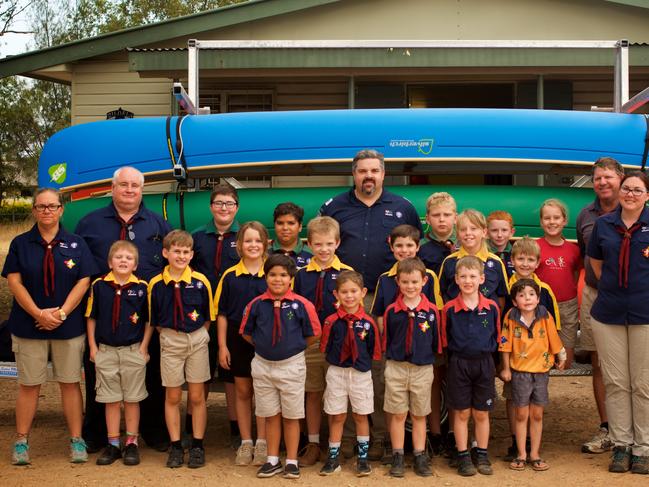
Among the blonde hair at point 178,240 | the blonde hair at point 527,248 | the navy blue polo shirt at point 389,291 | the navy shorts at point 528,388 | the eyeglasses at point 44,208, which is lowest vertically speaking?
the navy shorts at point 528,388

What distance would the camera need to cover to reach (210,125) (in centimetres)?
627

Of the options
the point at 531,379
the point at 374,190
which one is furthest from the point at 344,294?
the point at 531,379

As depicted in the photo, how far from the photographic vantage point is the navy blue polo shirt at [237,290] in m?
4.98

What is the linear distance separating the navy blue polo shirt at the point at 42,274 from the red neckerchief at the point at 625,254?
3.30 metres

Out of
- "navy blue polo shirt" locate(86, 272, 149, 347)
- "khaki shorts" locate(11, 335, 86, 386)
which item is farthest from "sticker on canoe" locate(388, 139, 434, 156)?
"khaki shorts" locate(11, 335, 86, 386)

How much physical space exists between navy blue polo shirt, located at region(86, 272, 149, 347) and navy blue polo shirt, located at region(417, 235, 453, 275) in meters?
1.83

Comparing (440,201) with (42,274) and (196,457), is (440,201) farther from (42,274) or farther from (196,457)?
(42,274)

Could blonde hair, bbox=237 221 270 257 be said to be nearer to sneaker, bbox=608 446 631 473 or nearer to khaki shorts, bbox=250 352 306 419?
khaki shorts, bbox=250 352 306 419

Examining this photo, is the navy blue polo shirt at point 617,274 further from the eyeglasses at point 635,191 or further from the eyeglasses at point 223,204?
the eyeglasses at point 223,204

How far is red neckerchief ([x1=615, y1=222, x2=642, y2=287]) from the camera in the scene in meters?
4.70

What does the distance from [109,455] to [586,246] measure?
11.0 feet

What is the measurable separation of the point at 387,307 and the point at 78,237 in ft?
6.71

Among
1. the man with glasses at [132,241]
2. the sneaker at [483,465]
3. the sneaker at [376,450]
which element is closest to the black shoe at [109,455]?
the man with glasses at [132,241]

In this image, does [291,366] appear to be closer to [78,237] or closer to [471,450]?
[471,450]
